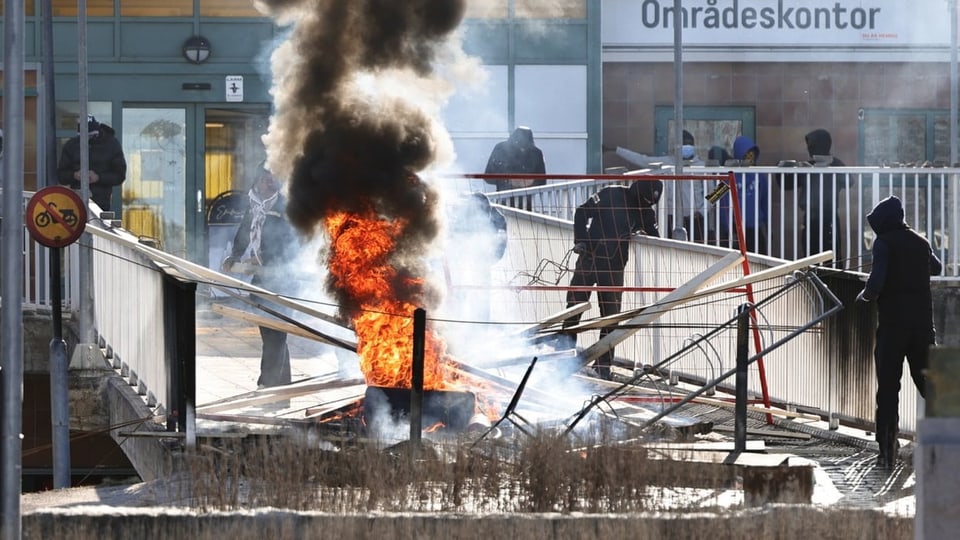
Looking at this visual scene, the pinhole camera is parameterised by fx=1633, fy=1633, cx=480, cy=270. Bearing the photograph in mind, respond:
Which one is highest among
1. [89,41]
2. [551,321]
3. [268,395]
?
[89,41]

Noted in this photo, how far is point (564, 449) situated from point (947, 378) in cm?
365

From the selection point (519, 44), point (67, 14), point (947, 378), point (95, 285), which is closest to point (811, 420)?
point (95, 285)

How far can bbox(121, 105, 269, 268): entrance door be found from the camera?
21359mm

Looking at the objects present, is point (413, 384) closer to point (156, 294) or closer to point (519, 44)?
point (156, 294)

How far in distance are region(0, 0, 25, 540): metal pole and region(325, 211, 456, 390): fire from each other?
3411mm

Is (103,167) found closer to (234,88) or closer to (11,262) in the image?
(234,88)

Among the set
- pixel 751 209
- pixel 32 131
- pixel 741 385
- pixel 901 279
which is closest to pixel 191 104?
pixel 32 131

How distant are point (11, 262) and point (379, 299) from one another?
4.46 metres

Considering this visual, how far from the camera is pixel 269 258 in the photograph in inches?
539

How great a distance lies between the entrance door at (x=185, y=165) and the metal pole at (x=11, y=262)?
13.9 metres

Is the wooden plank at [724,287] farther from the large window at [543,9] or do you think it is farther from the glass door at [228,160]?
the large window at [543,9]

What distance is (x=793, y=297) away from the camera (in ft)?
42.3

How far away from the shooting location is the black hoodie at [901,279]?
1105cm

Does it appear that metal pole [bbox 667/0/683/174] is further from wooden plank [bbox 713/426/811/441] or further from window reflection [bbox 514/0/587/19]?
wooden plank [bbox 713/426/811/441]
